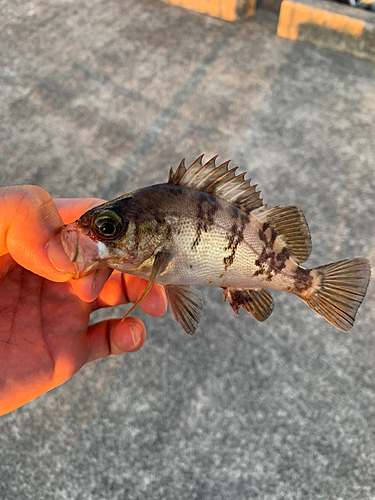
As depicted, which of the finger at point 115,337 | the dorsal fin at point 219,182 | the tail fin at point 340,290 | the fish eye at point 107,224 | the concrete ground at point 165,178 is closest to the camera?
the fish eye at point 107,224

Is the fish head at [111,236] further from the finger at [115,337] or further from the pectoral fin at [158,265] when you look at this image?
the finger at [115,337]

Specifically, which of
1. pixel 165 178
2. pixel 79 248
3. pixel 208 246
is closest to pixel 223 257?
pixel 208 246

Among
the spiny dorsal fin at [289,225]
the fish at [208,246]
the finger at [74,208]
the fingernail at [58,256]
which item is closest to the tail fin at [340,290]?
the fish at [208,246]

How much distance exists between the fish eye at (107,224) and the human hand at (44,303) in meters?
0.16

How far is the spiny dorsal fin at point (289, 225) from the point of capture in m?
1.56

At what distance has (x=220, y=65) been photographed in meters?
4.21

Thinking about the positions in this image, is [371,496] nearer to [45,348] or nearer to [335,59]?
[45,348]

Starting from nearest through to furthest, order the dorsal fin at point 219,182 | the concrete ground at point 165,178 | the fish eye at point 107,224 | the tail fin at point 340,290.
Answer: the fish eye at point 107,224 < the dorsal fin at point 219,182 < the tail fin at point 340,290 < the concrete ground at point 165,178

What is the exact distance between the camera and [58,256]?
1.42 meters

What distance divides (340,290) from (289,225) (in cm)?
34

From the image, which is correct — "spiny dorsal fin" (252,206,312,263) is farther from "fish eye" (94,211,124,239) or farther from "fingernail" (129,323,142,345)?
"fingernail" (129,323,142,345)

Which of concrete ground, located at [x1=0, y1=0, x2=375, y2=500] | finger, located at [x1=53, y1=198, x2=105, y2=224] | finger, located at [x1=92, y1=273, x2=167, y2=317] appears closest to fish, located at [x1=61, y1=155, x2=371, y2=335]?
finger, located at [x1=92, y1=273, x2=167, y2=317]

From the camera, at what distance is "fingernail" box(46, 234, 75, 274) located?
1415 millimetres

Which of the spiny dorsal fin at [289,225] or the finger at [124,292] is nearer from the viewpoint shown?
the spiny dorsal fin at [289,225]
